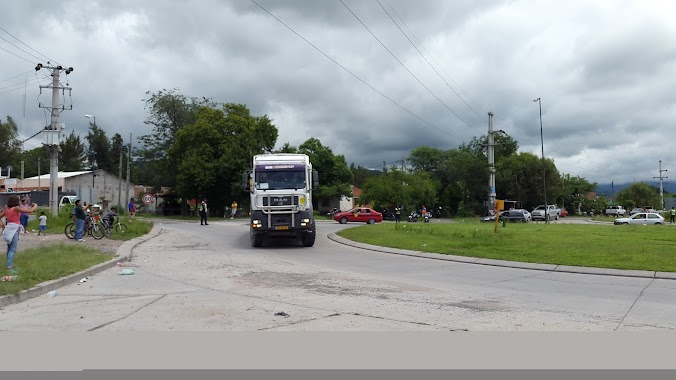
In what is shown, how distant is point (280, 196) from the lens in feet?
65.7

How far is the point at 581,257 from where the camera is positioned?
16031 mm

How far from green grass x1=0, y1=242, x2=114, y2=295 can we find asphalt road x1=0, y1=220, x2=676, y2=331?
557mm

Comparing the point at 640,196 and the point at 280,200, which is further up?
the point at 640,196

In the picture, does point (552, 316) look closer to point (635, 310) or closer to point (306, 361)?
point (635, 310)

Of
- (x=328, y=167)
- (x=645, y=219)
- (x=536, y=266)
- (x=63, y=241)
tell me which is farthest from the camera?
(x=328, y=167)

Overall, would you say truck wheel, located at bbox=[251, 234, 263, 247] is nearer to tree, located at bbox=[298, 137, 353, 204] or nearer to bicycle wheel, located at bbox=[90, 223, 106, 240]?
bicycle wheel, located at bbox=[90, 223, 106, 240]

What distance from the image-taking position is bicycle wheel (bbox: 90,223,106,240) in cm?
2195

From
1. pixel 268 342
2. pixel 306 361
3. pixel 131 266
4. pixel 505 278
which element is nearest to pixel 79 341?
pixel 268 342

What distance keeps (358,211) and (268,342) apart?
38.4 meters

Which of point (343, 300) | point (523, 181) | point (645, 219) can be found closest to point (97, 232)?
point (343, 300)

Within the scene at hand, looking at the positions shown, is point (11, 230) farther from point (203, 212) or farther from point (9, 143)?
point (9, 143)

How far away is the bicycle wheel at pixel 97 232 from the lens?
72.0ft

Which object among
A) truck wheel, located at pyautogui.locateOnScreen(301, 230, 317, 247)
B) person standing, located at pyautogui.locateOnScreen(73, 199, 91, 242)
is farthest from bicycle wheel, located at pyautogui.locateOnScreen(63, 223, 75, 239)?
truck wheel, located at pyautogui.locateOnScreen(301, 230, 317, 247)

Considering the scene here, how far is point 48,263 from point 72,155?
106m
